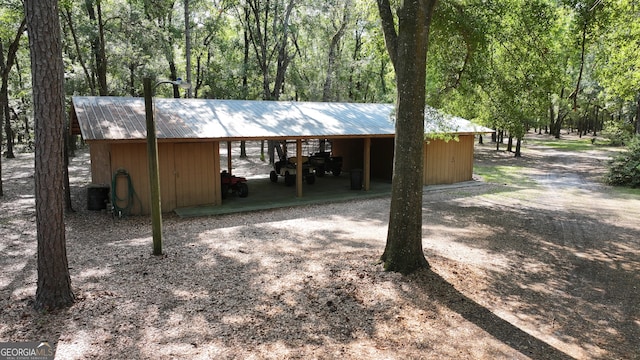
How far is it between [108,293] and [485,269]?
5.44m

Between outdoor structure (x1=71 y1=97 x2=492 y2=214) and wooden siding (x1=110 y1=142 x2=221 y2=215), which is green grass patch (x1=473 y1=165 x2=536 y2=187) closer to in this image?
outdoor structure (x1=71 y1=97 x2=492 y2=214)

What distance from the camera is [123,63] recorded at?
21359 millimetres

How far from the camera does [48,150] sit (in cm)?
432

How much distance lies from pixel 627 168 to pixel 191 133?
16.6 m

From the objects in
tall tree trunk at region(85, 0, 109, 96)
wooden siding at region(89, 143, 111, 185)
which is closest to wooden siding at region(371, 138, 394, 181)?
wooden siding at region(89, 143, 111, 185)

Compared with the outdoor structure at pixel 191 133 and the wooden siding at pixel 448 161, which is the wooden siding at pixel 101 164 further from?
the wooden siding at pixel 448 161

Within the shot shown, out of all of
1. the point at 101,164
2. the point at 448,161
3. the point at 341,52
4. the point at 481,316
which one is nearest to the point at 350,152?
the point at 448,161

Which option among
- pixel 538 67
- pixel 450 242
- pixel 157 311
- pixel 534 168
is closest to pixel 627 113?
pixel 534 168

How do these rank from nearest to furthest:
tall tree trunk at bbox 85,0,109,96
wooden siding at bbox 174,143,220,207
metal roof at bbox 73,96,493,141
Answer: metal roof at bbox 73,96,493,141
wooden siding at bbox 174,143,220,207
tall tree trunk at bbox 85,0,109,96

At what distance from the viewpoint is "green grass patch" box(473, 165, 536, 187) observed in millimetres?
17094

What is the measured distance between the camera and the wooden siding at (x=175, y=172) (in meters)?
10.1

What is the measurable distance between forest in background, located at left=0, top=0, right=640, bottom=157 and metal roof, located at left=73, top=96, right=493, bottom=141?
2.69m

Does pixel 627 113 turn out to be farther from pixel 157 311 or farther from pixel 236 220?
pixel 157 311

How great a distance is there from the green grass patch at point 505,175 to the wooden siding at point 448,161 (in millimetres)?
1537
